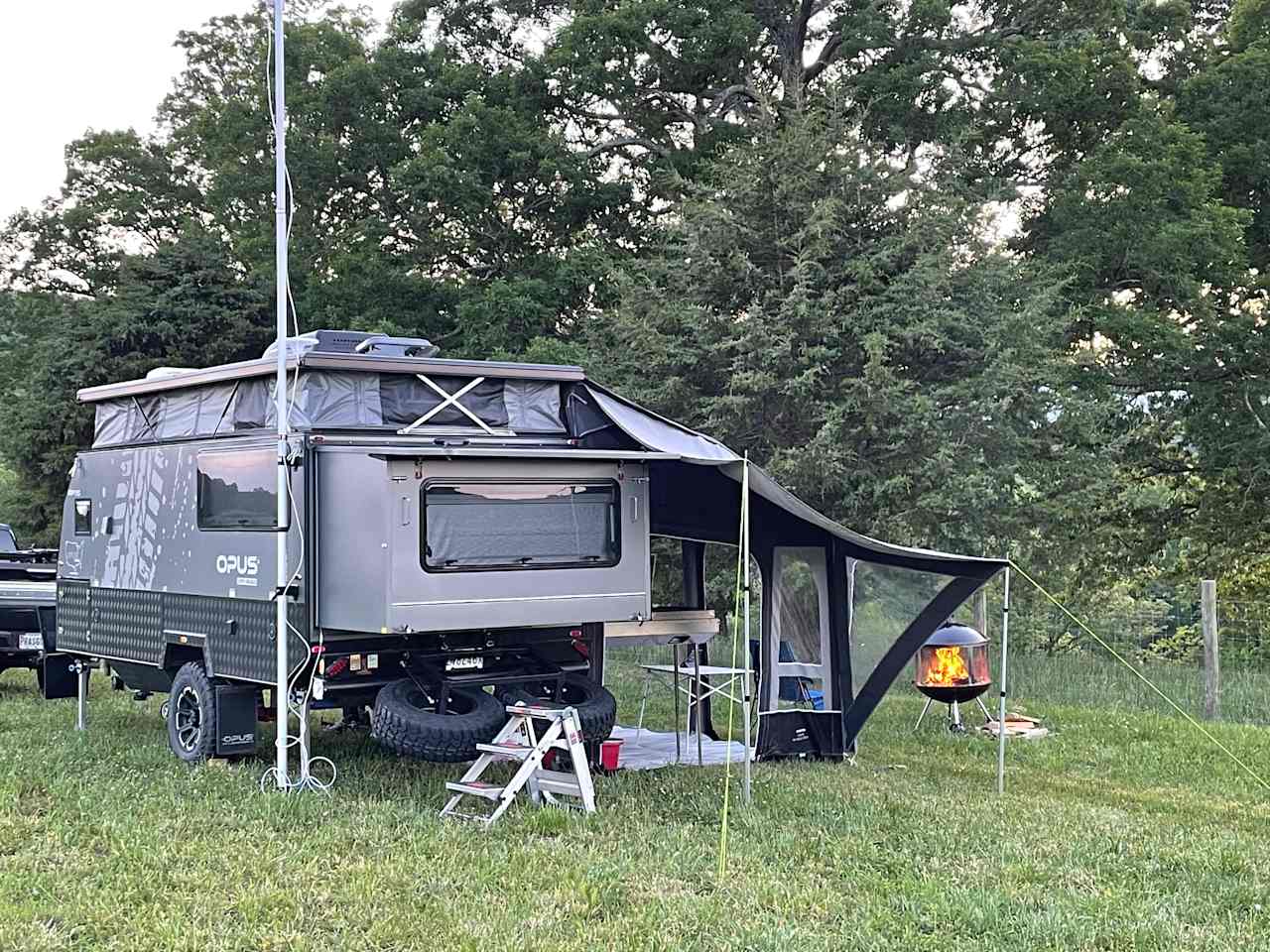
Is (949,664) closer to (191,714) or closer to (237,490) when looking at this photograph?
(237,490)

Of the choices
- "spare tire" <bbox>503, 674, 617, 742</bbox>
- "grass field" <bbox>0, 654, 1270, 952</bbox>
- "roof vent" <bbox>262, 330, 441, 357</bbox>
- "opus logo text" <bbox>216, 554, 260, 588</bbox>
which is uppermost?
"roof vent" <bbox>262, 330, 441, 357</bbox>

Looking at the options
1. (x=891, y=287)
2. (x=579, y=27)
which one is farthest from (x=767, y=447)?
(x=579, y=27)

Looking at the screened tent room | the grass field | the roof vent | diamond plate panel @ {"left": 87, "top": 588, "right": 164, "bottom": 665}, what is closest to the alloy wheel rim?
the grass field

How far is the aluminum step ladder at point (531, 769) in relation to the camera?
7.13 metres

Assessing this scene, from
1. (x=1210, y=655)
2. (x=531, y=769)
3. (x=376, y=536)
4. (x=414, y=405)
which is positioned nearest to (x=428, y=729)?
(x=531, y=769)

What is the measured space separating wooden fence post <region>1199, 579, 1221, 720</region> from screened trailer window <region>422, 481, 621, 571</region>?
601 centimetres

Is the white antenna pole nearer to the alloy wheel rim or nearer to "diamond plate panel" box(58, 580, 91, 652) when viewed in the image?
the alloy wheel rim

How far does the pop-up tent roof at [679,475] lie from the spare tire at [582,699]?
1.48 meters

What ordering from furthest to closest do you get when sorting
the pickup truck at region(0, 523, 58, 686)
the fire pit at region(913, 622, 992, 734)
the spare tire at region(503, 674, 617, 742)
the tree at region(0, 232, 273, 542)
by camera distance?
1. the tree at region(0, 232, 273, 542)
2. the pickup truck at region(0, 523, 58, 686)
3. the fire pit at region(913, 622, 992, 734)
4. the spare tire at region(503, 674, 617, 742)

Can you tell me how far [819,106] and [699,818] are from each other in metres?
12.0

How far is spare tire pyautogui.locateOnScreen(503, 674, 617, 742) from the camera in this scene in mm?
7992

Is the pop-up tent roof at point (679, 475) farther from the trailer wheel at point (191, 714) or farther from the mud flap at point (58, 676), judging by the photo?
the mud flap at point (58, 676)

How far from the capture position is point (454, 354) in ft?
66.6

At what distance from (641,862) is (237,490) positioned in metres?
3.65
